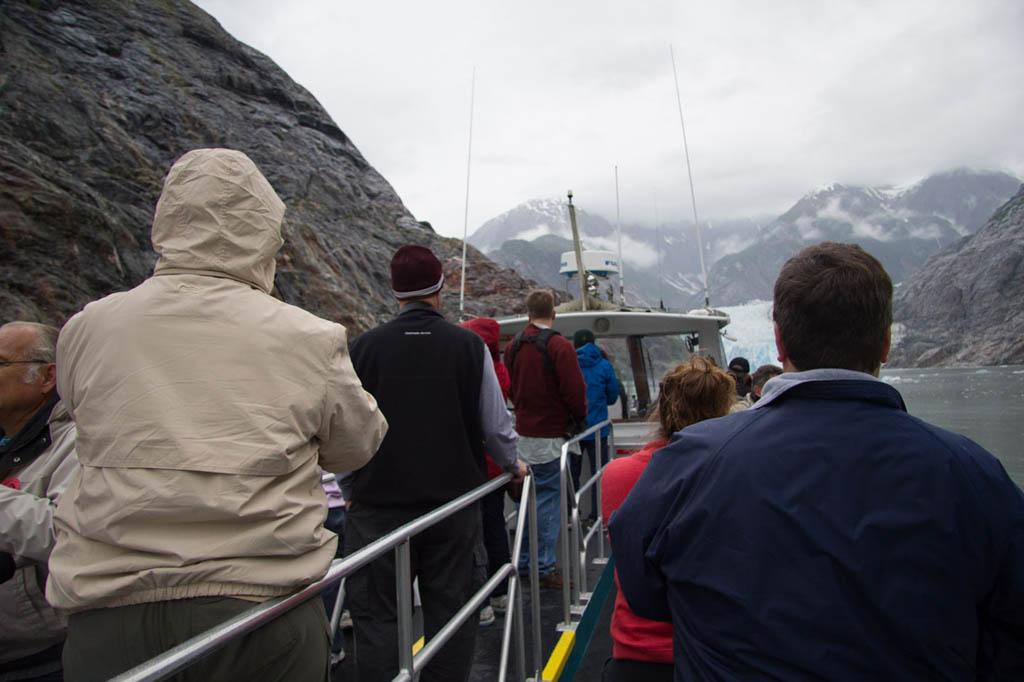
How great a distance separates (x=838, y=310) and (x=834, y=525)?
1.42 feet

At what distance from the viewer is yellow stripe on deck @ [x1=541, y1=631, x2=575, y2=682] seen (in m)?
3.20

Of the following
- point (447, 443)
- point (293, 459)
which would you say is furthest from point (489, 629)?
point (293, 459)

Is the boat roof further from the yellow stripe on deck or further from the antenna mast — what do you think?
the yellow stripe on deck

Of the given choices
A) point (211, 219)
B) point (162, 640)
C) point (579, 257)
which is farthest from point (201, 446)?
point (579, 257)

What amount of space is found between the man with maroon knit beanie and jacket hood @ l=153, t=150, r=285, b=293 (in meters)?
1.06

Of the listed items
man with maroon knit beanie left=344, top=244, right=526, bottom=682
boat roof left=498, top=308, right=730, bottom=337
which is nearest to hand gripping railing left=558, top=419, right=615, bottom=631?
man with maroon knit beanie left=344, top=244, right=526, bottom=682

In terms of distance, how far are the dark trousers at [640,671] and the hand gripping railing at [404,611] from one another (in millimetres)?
607

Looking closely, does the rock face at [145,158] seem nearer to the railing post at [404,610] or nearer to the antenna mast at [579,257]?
the antenna mast at [579,257]

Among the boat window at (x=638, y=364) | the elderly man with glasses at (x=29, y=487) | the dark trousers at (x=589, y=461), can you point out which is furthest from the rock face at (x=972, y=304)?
the elderly man with glasses at (x=29, y=487)

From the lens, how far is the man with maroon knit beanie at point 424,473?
2432 mm

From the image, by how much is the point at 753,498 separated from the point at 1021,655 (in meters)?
0.52

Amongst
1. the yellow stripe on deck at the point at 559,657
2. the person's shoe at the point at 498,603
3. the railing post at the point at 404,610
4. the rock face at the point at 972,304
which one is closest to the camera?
the railing post at the point at 404,610

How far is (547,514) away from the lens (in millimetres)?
4281

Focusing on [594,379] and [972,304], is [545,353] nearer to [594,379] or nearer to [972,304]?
[594,379]
